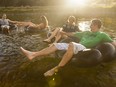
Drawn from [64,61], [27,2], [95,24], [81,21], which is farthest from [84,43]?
[27,2]

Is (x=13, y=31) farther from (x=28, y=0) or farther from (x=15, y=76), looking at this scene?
(x=28, y=0)

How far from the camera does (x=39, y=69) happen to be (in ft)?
35.6

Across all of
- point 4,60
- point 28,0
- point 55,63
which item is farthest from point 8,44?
point 28,0

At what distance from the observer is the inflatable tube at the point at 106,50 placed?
1116 cm

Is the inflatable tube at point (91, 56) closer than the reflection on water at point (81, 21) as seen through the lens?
Yes

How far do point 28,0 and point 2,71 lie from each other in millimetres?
61075

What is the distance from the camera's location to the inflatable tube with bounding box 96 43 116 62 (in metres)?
11.2

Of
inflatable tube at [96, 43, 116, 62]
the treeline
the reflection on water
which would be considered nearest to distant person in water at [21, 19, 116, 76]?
inflatable tube at [96, 43, 116, 62]

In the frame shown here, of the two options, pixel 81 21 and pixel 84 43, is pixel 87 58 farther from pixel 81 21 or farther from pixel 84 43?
pixel 81 21

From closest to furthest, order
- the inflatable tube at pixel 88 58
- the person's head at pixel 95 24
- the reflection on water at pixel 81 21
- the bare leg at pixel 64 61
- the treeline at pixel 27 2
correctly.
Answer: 1. the bare leg at pixel 64 61
2. the person's head at pixel 95 24
3. the inflatable tube at pixel 88 58
4. the reflection on water at pixel 81 21
5. the treeline at pixel 27 2

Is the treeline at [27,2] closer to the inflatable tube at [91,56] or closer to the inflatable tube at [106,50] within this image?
the inflatable tube at [106,50]

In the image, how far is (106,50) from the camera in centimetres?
1119

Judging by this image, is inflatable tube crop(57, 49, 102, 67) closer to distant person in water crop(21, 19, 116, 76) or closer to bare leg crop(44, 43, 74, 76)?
distant person in water crop(21, 19, 116, 76)

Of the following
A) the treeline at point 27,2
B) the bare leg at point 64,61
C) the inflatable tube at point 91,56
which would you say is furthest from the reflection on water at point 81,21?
the treeline at point 27,2
